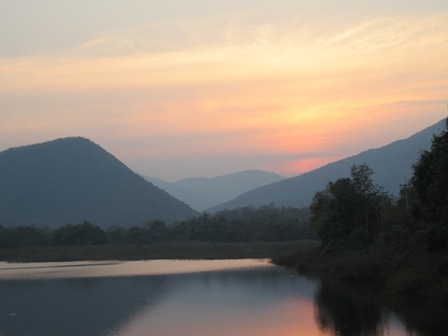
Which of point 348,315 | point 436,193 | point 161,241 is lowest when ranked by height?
point 348,315

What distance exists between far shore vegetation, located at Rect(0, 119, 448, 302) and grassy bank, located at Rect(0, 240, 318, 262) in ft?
0.42

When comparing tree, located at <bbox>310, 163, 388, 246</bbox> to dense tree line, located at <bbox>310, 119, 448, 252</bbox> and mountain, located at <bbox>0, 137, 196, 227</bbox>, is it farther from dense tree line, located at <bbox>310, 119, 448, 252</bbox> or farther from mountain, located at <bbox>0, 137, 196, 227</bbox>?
Result: mountain, located at <bbox>0, 137, 196, 227</bbox>

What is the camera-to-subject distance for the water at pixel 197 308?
91.7 ft

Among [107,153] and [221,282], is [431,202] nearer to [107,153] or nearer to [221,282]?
[221,282]

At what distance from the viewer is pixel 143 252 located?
9312 centimetres

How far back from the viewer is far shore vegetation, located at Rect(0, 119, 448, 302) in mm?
32562

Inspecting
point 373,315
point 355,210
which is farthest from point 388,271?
point 355,210

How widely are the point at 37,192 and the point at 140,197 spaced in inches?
1179

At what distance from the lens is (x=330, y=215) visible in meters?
56.6

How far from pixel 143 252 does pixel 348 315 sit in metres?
64.3

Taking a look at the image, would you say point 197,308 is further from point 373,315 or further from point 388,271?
point 388,271

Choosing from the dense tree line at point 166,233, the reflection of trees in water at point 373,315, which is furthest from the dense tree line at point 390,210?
the dense tree line at point 166,233

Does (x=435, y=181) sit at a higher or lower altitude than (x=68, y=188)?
lower

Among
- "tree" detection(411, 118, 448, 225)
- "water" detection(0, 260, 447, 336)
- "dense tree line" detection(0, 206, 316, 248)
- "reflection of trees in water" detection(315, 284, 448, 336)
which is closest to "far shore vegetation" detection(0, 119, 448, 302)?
"tree" detection(411, 118, 448, 225)
